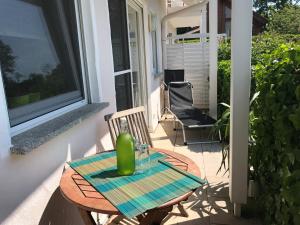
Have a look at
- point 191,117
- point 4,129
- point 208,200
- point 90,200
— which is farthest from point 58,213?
point 191,117

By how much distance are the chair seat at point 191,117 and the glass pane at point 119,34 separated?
1423 millimetres

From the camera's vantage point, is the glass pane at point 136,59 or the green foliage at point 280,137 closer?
the green foliage at point 280,137

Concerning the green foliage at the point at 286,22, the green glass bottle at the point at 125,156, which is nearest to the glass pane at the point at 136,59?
the green glass bottle at the point at 125,156

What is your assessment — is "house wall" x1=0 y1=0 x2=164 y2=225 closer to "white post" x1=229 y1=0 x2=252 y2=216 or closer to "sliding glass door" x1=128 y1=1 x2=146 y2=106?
"white post" x1=229 y1=0 x2=252 y2=216

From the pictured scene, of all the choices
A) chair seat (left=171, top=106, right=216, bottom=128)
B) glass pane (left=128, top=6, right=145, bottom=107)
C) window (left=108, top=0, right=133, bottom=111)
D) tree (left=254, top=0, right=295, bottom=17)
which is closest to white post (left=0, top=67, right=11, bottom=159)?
window (left=108, top=0, right=133, bottom=111)

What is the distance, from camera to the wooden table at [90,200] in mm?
1180

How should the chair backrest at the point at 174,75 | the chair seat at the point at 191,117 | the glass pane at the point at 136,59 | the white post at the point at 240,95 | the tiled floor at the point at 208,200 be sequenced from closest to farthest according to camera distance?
the white post at the point at 240,95 → the tiled floor at the point at 208,200 → the glass pane at the point at 136,59 → the chair seat at the point at 191,117 → the chair backrest at the point at 174,75

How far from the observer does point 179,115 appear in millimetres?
4656

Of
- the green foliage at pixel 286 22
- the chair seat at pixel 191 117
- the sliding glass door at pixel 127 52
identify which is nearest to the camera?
the sliding glass door at pixel 127 52

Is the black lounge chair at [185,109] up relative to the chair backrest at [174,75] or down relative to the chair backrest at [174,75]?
down

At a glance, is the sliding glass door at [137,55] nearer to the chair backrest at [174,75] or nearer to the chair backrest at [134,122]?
the chair backrest at [134,122]

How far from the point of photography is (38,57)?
1633mm

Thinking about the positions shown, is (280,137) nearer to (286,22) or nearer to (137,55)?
(137,55)

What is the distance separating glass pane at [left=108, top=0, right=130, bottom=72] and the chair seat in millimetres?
1423
